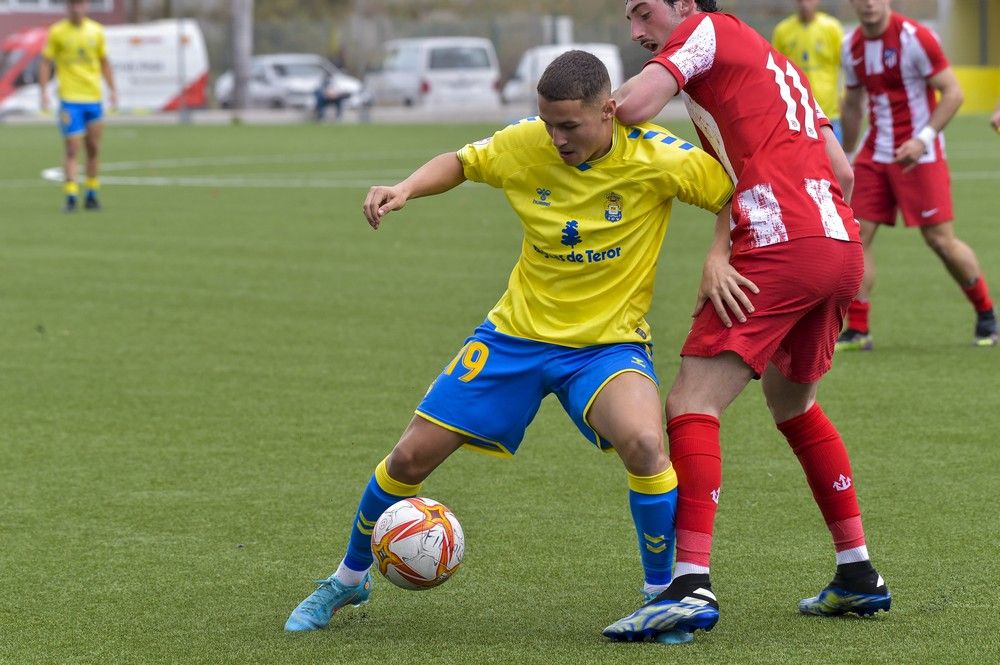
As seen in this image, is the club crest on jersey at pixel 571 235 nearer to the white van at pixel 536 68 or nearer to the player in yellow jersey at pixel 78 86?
the player in yellow jersey at pixel 78 86

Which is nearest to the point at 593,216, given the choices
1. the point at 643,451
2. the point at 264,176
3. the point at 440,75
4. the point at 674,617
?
the point at 643,451

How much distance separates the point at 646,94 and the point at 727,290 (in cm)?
56

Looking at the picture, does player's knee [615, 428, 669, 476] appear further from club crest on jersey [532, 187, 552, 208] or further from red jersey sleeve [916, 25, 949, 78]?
red jersey sleeve [916, 25, 949, 78]

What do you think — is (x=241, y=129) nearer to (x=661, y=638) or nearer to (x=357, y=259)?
(x=357, y=259)

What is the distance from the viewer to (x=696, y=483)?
4457 mm

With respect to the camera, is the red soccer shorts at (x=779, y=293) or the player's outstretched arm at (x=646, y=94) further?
the red soccer shorts at (x=779, y=293)

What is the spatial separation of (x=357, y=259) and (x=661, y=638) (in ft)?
30.5

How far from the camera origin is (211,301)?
11.2 metres

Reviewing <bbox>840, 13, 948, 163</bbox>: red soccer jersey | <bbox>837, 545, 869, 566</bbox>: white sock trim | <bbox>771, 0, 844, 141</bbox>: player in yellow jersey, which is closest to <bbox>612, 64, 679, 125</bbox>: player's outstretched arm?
<bbox>837, 545, 869, 566</bbox>: white sock trim

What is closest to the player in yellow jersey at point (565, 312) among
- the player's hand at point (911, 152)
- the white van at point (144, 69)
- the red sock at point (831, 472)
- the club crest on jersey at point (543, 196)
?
the club crest on jersey at point (543, 196)

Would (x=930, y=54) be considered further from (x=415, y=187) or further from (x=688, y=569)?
(x=688, y=569)

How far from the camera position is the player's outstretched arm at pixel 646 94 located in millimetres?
4328

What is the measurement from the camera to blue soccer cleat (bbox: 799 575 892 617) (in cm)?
461

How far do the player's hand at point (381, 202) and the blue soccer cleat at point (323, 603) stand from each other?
1.04m
